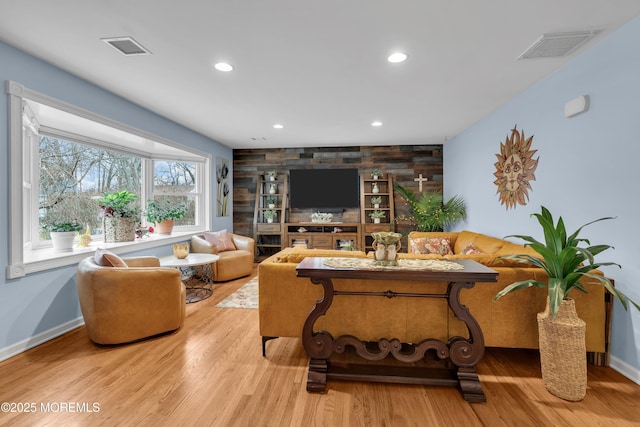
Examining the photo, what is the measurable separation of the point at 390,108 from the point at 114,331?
3.79 metres

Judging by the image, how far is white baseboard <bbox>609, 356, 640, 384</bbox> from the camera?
2.07m

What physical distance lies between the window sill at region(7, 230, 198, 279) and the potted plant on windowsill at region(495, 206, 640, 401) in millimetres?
3698

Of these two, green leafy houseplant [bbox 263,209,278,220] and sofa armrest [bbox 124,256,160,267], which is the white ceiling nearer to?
sofa armrest [bbox 124,256,160,267]

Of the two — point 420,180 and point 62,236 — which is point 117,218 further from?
point 420,180

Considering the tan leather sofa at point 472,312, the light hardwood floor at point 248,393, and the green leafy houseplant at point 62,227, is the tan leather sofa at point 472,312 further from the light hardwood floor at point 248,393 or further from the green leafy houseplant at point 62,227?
the green leafy houseplant at point 62,227

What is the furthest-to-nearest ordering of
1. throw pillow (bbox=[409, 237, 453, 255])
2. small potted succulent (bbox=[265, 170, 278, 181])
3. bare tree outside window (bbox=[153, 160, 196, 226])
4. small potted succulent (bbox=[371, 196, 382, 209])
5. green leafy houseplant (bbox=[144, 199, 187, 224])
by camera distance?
1. small potted succulent (bbox=[265, 170, 278, 181])
2. small potted succulent (bbox=[371, 196, 382, 209])
3. bare tree outside window (bbox=[153, 160, 196, 226])
4. green leafy houseplant (bbox=[144, 199, 187, 224])
5. throw pillow (bbox=[409, 237, 453, 255])

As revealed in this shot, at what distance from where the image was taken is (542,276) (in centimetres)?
223

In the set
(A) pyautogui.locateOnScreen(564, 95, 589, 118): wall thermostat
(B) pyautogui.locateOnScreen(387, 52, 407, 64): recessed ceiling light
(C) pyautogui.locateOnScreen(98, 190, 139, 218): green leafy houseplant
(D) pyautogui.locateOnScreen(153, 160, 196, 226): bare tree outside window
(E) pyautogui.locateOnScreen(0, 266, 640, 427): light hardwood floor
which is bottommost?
(E) pyautogui.locateOnScreen(0, 266, 640, 427): light hardwood floor

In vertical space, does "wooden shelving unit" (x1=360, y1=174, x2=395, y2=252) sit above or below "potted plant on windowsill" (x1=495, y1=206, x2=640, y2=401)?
above

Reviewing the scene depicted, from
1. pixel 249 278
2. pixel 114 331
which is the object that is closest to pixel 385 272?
pixel 114 331

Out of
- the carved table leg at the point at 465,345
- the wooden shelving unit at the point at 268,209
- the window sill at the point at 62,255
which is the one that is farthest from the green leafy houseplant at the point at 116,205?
the carved table leg at the point at 465,345

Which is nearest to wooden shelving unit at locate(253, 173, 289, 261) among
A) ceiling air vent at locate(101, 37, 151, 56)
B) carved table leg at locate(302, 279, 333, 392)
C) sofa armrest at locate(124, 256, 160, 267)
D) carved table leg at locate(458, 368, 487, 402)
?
sofa armrest at locate(124, 256, 160, 267)

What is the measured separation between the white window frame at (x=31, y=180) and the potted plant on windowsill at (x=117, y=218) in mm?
139

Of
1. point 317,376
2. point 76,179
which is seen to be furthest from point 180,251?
point 317,376
